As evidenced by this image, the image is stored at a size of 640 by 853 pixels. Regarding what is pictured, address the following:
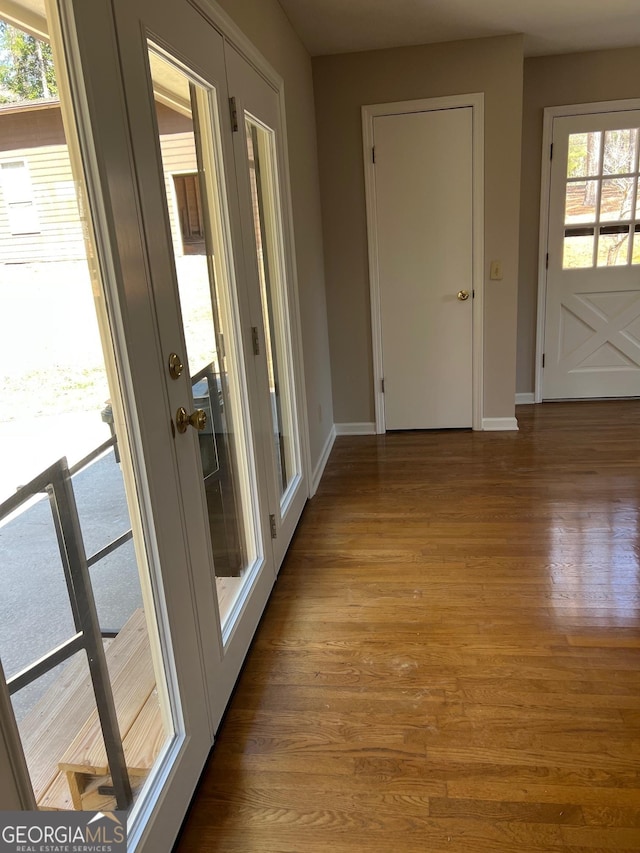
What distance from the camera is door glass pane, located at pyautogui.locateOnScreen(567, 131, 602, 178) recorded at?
4043 mm

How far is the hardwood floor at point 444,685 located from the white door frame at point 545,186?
1615 mm

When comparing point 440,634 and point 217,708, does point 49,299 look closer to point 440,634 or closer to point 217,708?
point 217,708

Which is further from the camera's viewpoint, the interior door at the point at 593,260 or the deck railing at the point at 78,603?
the interior door at the point at 593,260

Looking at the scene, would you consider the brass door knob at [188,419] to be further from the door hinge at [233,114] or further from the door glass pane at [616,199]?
the door glass pane at [616,199]

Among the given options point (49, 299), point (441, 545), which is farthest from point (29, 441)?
point (441, 545)

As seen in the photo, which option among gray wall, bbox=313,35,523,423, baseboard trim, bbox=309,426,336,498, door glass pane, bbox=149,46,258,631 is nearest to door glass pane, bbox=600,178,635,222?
gray wall, bbox=313,35,523,423

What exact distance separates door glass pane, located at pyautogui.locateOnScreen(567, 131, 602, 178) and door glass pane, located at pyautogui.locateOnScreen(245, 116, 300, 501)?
8.39 feet

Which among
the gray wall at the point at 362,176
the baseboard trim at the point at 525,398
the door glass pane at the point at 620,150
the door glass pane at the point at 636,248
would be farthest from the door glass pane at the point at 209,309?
the door glass pane at the point at 636,248

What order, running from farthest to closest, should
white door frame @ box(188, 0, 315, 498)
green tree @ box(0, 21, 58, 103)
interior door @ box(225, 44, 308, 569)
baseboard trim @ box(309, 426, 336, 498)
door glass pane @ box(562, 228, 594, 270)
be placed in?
door glass pane @ box(562, 228, 594, 270) < baseboard trim @ box(309, 426, 336, 498) < white door frame @ box(188, 0, 315, 498) < interior door @ box(225, 44, 308, 569) < green tree @ box(0, 21, 58, 103)

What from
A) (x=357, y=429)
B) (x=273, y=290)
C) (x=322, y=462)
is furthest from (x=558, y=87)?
(x=322, y=462)

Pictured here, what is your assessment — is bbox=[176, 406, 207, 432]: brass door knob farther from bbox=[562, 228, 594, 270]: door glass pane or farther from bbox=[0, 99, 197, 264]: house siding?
bbox=[562, 228, 594, 270]: door glass pane

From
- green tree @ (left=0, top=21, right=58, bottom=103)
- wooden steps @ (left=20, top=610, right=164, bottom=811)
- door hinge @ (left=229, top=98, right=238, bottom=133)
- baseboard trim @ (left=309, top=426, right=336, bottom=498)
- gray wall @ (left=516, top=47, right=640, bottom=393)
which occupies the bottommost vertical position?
baseboard trim @ (left=309, top=426, right=336, bottom=498)

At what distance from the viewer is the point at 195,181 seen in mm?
1685

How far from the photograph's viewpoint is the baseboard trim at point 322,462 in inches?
128
